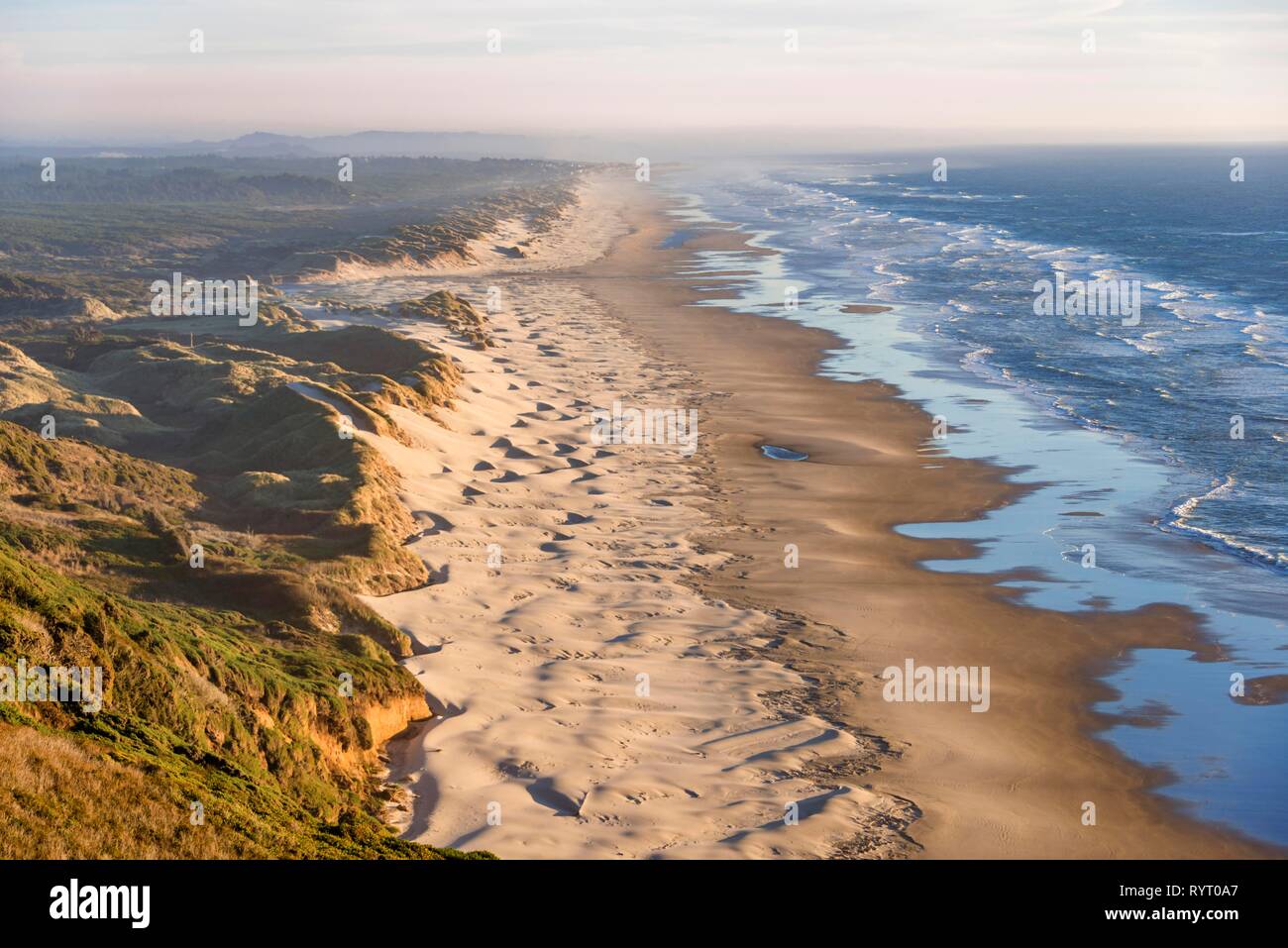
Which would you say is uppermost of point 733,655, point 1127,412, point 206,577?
point 1127,412

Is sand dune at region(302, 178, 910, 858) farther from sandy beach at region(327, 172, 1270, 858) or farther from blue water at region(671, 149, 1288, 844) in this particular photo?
blue water at region(671, 149, 1288, 844)

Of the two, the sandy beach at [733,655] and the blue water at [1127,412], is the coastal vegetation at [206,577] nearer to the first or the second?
the sandy beach at [733,655]

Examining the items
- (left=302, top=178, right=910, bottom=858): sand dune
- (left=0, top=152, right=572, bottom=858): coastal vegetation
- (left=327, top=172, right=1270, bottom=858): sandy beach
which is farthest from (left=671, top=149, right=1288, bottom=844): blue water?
(left=0, top=152, right=572, bottom=858): coastal vegetation

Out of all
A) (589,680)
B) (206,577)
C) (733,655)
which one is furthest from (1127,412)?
(206,577)

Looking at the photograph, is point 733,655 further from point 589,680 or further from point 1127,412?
point 1127,412

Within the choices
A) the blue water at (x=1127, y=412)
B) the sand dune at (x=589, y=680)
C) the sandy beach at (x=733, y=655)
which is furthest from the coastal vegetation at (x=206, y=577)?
the blue water at (x=1127, y=412)
